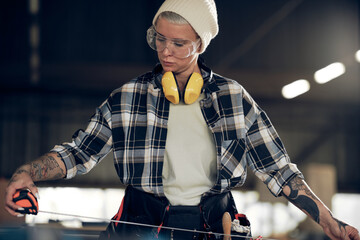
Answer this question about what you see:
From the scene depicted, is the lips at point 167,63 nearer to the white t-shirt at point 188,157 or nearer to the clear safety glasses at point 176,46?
the clear safety glasses at point 176,46

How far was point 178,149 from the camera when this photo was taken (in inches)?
69.4

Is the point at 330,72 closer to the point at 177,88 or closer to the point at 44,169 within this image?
the point at 177,88

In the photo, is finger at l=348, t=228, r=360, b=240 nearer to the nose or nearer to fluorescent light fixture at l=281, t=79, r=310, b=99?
the nose

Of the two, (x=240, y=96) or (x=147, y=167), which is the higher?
(x=240, y=96)

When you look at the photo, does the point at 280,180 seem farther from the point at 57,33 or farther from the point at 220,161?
the point at 57,33

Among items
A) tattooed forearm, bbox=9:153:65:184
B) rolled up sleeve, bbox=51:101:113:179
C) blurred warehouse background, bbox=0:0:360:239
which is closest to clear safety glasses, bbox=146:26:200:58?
rolled up sleeve, bbox=51:101:113:179

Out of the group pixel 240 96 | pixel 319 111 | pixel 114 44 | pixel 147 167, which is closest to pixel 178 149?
pixel 147 167

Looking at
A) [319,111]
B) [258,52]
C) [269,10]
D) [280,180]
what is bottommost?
[280,180]

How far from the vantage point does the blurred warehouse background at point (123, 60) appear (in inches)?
353

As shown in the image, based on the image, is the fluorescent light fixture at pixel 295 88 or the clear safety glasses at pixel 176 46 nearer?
the clear safety glasses at pixel 176 46

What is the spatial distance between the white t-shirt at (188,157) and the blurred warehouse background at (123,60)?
6.95m

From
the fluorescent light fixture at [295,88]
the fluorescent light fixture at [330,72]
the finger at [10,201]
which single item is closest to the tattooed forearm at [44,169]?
the finger at [10,201]

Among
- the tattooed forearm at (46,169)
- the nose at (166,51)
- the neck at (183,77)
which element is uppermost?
the nose at (166,51)

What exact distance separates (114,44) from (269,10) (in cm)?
286
